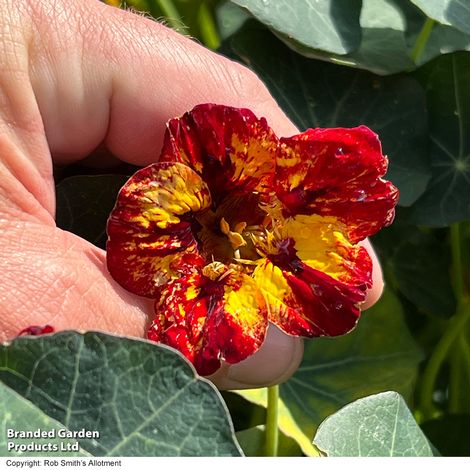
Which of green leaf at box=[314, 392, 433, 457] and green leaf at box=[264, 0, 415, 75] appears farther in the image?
green leaf at box=[264, 0, 415, 75]

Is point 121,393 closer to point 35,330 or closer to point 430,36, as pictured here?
point 35,330

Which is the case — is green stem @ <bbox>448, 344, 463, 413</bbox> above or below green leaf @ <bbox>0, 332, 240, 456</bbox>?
below

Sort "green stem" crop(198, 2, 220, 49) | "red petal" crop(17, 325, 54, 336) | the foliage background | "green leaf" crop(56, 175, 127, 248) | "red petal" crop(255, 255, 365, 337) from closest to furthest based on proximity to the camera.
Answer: "red petal" crop(17, 325, 54, 336), "red petal" crop(255, 255, 365, 337), "green leaf" crop(56, 175, 127, 248), the foliage background, "green stem" crop(198, 2, 220, 49)

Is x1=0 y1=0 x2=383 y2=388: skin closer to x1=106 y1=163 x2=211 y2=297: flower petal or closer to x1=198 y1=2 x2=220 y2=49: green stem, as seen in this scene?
x1=106 y1=163 x2=211 y2=297: flower petal

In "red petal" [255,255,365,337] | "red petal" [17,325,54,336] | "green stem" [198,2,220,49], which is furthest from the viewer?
"green stem" [198,2,220,49]

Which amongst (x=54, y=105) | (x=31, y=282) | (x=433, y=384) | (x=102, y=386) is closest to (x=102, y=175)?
(x=54, y=105)

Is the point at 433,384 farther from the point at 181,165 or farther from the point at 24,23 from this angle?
the point at 24,23

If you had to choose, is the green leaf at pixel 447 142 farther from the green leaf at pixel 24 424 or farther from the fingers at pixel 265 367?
the green leaf at pixel 24 424

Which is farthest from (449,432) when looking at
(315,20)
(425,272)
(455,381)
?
(315,20)

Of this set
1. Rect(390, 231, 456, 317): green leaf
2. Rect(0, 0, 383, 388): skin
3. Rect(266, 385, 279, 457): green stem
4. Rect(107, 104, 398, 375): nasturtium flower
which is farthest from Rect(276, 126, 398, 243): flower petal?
Rect(390, 231, 456, 317): green leaf
